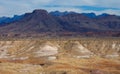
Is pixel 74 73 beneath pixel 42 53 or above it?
above

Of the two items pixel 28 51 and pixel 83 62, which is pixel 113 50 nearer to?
pixel 28 51

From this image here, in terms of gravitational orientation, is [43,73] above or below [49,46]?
above

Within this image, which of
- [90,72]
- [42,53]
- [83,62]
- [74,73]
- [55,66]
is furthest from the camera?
[42,53]

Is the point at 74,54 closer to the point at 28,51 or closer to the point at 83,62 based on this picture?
the point at 28,51

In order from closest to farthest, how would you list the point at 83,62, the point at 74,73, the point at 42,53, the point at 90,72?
the point at 74,73 → the point at 90,72 → the point at 83,62 → the point at 42,53

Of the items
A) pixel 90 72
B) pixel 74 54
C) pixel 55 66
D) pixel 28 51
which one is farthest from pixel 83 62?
pixel 28 51

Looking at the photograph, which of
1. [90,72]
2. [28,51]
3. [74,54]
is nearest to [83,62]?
[90,72]

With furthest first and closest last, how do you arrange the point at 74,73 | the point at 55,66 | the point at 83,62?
the point at 83,62
the point at 55,66
the point at 74,73

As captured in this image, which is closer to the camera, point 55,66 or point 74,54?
point 55,66

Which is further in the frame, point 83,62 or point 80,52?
point 80,52
